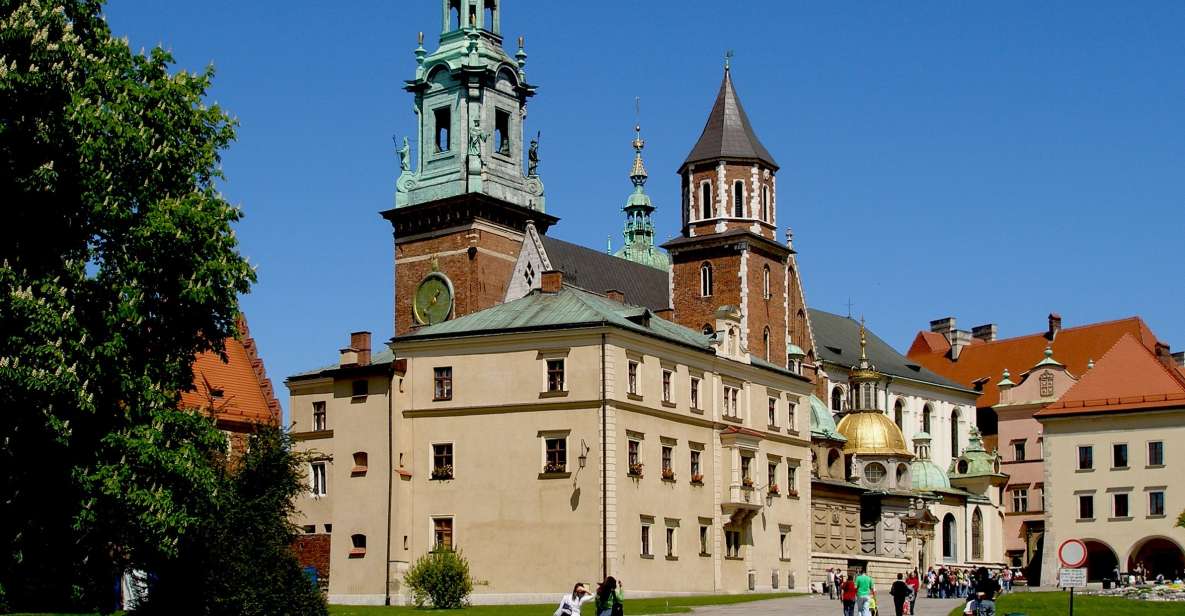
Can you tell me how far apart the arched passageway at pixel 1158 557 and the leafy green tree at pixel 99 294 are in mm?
59459

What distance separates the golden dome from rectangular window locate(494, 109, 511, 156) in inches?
952

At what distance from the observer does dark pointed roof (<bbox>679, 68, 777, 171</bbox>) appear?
3681 inches

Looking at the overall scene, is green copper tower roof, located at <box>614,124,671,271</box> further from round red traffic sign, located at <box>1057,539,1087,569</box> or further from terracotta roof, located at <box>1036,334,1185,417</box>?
round red traffic sign, located at <box>1057,539,1087,569</box>

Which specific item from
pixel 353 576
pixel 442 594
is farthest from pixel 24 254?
pixel 353 576

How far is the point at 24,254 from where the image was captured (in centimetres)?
3697

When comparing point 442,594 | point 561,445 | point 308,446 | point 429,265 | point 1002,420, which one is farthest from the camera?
point 1002,420

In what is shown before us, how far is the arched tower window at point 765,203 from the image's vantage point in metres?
94.5

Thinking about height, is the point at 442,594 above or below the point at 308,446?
below

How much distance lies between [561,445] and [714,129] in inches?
1365

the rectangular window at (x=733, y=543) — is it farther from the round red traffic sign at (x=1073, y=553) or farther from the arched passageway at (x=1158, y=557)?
the round red traffic sign at (x=1073, y=553)

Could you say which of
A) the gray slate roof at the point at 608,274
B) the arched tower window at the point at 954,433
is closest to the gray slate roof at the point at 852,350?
the arched tower window at the point at 954,433

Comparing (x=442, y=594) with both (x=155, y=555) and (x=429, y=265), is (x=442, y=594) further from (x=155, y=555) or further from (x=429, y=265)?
(x=429, y=265)

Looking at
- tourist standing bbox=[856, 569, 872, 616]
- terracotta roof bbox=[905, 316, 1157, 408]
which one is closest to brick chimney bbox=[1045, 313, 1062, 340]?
terracotta roof bbox=[905, 316, 1157, 408]

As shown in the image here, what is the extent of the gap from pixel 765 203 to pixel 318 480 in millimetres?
33558
